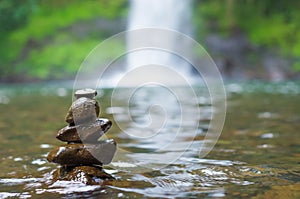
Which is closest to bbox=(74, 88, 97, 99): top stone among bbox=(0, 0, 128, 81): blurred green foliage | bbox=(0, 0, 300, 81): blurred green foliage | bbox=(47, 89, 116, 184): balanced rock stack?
bbox=(47, 89, 116, 184): balanced rock stack

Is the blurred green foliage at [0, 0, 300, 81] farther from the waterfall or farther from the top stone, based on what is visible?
the top stone

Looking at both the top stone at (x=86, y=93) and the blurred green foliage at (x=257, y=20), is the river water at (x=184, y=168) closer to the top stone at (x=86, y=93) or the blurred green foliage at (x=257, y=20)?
the top stone at (x=86, y=93)

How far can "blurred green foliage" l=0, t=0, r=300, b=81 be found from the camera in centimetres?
5178

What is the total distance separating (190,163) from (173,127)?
16.0 feet

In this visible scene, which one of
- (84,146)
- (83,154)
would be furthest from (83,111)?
(83,154)

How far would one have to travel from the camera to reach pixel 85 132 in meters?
6.07

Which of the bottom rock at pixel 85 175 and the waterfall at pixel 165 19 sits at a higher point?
the waterfall at pixel 165 19

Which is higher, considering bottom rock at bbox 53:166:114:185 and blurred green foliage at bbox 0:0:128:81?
blurred green foliage at bbox 0:0:128:81

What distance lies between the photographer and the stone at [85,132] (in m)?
6.05

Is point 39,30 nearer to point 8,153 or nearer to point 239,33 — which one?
point 239,33

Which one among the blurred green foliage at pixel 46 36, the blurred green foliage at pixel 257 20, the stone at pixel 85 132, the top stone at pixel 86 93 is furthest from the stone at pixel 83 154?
the blurred green foliage at pixel 257 20

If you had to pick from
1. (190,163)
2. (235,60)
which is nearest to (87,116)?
(190,163)

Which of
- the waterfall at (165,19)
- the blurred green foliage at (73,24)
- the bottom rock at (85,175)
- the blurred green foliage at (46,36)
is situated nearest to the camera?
the bottom rock at (85,175)

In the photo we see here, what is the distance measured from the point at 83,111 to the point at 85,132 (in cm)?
27
